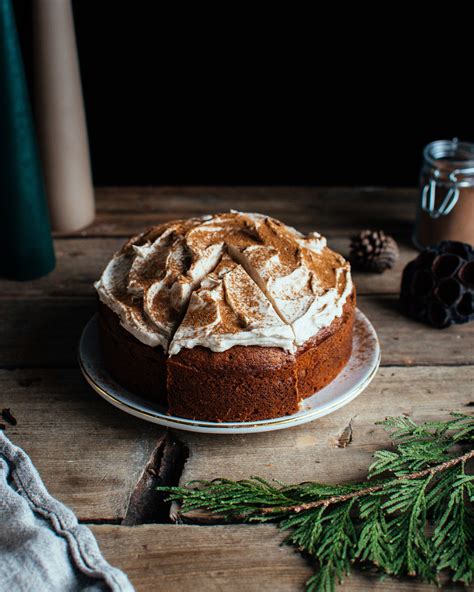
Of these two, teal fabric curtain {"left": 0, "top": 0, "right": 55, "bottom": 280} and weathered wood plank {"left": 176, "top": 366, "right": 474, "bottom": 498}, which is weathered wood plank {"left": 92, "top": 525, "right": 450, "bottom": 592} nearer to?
weathered wood plank {"left": 176, "top": 366, "right": 474, "bottom": 498}

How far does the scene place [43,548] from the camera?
1.26 m

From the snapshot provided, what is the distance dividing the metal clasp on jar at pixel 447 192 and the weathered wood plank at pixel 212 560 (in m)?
1.29

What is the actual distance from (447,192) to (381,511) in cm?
121

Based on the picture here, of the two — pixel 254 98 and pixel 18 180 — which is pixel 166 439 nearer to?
Result: pixel 18 180

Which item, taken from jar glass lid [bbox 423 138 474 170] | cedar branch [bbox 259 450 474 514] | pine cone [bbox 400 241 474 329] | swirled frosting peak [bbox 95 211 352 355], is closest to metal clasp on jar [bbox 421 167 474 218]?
jar glass lid [bbox 423 138 474 170]

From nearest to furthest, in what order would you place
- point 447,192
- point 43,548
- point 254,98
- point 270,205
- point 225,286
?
point 43,548 → point 225,286 → point 447,192 → point 270,205 → point 254,98

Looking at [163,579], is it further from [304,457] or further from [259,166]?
[259,166]

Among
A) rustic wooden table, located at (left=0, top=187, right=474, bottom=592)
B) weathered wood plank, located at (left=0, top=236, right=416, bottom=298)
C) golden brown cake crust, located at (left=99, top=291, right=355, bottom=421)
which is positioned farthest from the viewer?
weathered wood plank, located at (left=0, top=236, right=416, bottom=298)

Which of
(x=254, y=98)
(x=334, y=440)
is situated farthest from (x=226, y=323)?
(x=254, y=98)

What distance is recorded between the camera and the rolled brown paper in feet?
7.35

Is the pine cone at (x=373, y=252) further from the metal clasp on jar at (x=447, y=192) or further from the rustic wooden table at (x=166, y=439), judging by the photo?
the metal clasp on jar at (x=447, y=192)

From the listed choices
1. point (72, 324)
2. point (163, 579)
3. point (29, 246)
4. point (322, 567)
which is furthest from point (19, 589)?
point (29, 246)

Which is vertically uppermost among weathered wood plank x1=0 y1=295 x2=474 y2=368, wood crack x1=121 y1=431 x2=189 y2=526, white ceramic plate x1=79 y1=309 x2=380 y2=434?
white ceramic plate x1=79 y1=309 x2=380 y2=434

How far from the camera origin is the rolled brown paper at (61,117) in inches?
88.2
